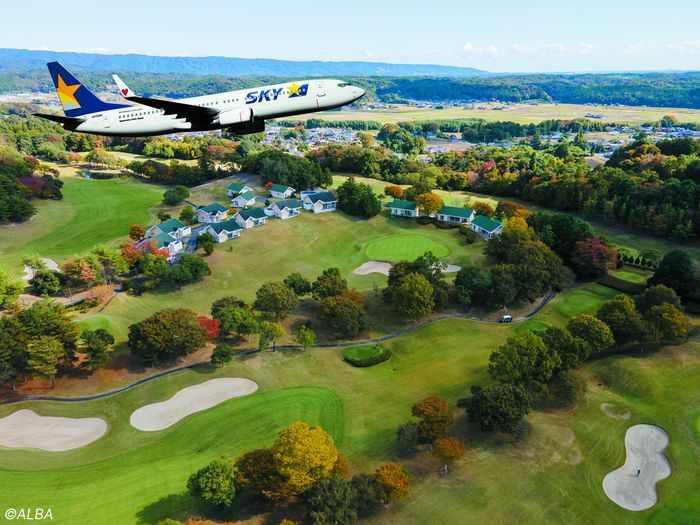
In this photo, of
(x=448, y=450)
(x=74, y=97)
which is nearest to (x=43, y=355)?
(x=74, y=97)

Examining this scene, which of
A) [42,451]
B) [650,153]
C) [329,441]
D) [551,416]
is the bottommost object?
[42,451]

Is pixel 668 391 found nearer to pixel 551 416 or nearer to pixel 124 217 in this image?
pixel 551 416

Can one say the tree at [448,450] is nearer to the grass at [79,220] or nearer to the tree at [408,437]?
the tree at [408,437]

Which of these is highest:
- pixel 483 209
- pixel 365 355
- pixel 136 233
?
pixel 483 209

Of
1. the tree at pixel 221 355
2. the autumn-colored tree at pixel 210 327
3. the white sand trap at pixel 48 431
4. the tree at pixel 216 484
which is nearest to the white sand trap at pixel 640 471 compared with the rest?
the tree at pixel 216 484

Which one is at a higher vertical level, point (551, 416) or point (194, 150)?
point (194, 150)

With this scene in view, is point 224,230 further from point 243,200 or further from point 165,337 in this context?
point 165,337

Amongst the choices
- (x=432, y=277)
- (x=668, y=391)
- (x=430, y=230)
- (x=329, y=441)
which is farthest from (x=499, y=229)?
(x=329, y=441)
